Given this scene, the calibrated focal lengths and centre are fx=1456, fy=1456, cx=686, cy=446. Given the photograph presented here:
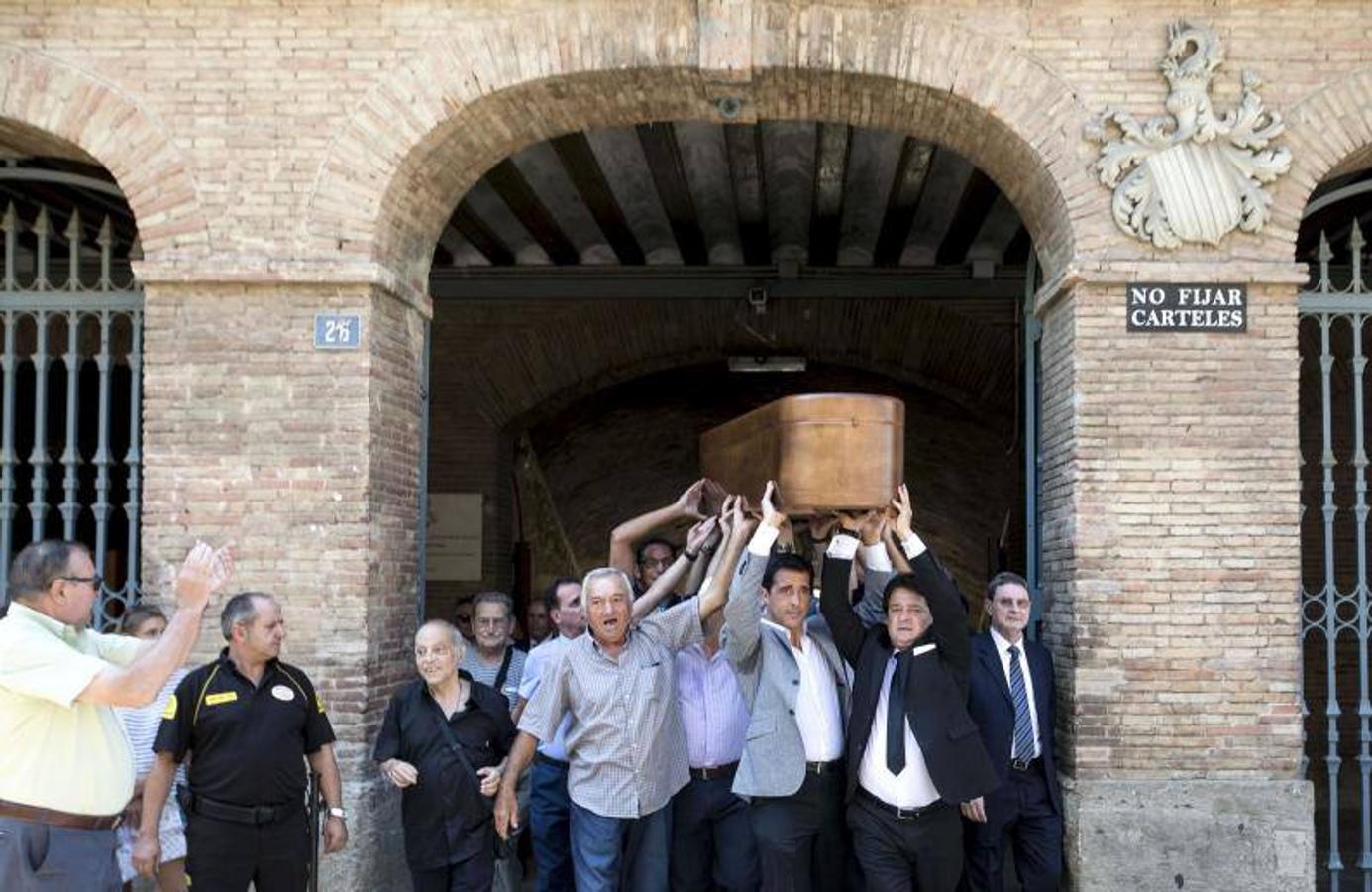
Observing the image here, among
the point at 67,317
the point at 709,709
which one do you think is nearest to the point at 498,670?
the point at 709,709

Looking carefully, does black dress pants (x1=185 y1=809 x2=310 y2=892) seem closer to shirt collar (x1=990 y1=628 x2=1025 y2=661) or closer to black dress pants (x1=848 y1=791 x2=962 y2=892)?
black dress pants (x1=848 y1=791 x2=962 y2=892)

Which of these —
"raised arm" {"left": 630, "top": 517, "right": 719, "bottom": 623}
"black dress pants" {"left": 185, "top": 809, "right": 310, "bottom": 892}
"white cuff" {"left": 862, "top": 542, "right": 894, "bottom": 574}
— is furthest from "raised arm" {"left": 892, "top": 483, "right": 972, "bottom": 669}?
"black dress pants" {"left": 185, "top": 809, "right": 310, "bottom": 892}

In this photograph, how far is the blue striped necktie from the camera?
6.26 m

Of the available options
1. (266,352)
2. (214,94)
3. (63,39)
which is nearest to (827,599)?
(266,352)

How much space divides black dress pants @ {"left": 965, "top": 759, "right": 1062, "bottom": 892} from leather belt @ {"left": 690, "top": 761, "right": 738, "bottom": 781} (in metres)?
1.09

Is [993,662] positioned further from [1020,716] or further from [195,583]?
[195,583]

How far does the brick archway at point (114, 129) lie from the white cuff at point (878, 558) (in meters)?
3.83

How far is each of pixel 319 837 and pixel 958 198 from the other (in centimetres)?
661

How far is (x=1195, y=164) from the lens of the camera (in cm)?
707

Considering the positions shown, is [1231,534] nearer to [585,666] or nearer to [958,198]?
[585,666]

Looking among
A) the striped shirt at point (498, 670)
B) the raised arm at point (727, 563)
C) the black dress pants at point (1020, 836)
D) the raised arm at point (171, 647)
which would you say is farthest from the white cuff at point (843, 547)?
the raised arm at point (171, 647)

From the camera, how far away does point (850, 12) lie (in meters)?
7.25

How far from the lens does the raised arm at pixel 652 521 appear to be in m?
5.98

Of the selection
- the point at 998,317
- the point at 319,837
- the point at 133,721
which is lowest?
the point at 319,837
